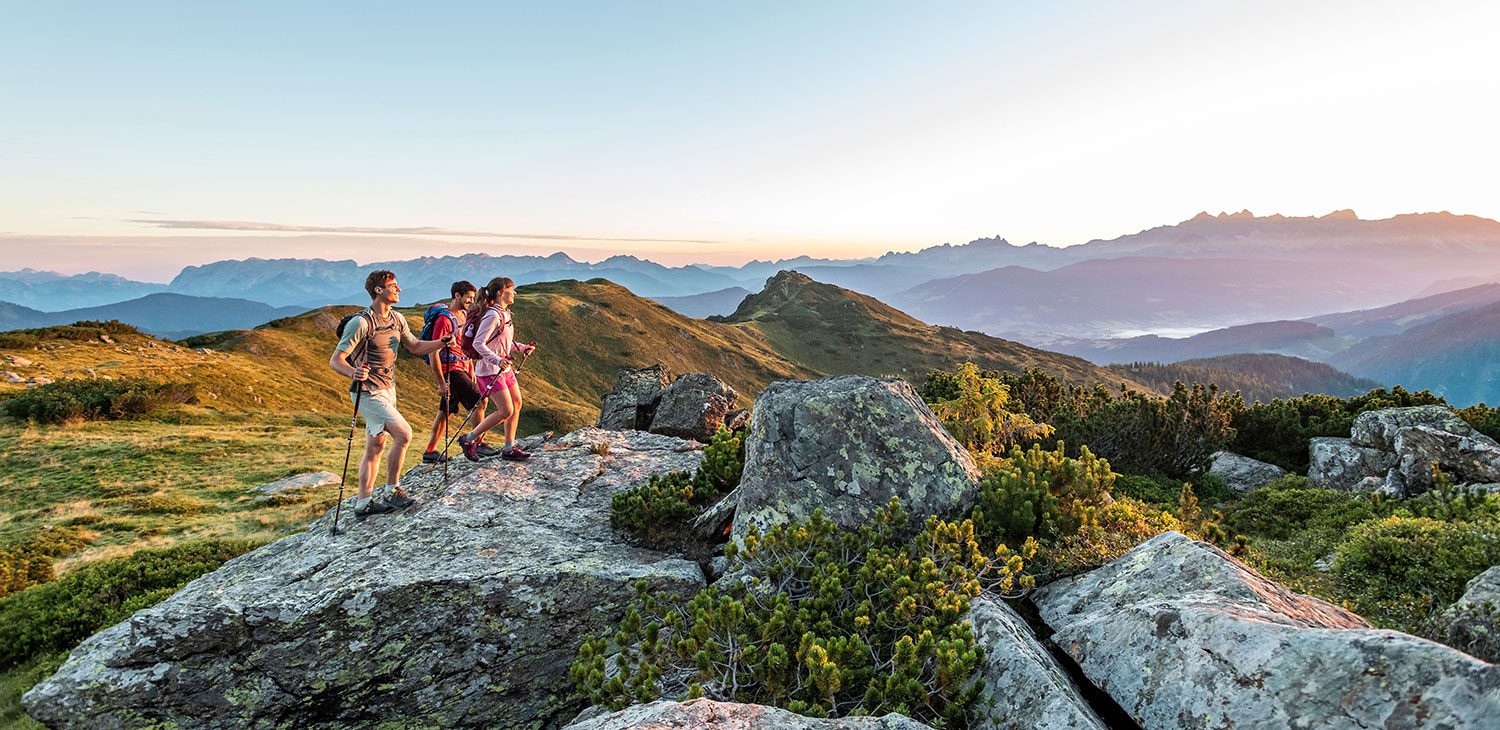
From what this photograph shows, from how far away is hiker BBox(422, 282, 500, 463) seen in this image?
12.0 metres

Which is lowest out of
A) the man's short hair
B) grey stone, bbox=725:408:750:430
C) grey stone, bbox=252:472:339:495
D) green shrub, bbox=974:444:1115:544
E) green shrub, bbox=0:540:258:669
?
grey stone, bbox=252:472:339:495

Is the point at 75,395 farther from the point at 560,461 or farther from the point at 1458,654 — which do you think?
the point at 1458,654

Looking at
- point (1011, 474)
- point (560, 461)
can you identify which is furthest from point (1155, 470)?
point (560, 461)

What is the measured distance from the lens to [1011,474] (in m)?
8.25

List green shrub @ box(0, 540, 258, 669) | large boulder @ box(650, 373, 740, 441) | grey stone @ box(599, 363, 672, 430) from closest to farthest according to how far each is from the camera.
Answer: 1. green shrub @ box(0, 540, 258, 669)
2. large boulder @ box(650, 373, 740, 441)
3. grey stone @ box(599, 363, 672, 430)

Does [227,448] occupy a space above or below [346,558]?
below

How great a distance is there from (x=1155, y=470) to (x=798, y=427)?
18499mm

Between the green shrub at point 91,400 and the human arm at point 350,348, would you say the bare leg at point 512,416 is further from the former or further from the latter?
the green shrub at point 91,400

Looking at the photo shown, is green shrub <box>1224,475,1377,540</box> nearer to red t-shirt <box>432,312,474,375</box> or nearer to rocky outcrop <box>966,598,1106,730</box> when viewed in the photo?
rocky outcrop <box>966,598,1106,730</box>

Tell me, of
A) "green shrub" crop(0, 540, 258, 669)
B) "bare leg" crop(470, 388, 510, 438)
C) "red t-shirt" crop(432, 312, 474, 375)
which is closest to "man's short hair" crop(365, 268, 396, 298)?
"red t-shirt" crop(432, 312, 474, 375)

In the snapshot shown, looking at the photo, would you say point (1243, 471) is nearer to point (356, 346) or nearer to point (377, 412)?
point (377, 412)

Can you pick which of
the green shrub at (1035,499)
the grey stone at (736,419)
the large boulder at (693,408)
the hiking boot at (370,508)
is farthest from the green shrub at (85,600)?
the green shrub at (1035,499)

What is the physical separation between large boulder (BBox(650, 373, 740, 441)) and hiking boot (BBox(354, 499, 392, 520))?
358 inches

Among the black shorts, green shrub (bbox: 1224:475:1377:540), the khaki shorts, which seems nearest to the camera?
the khaki shorts
